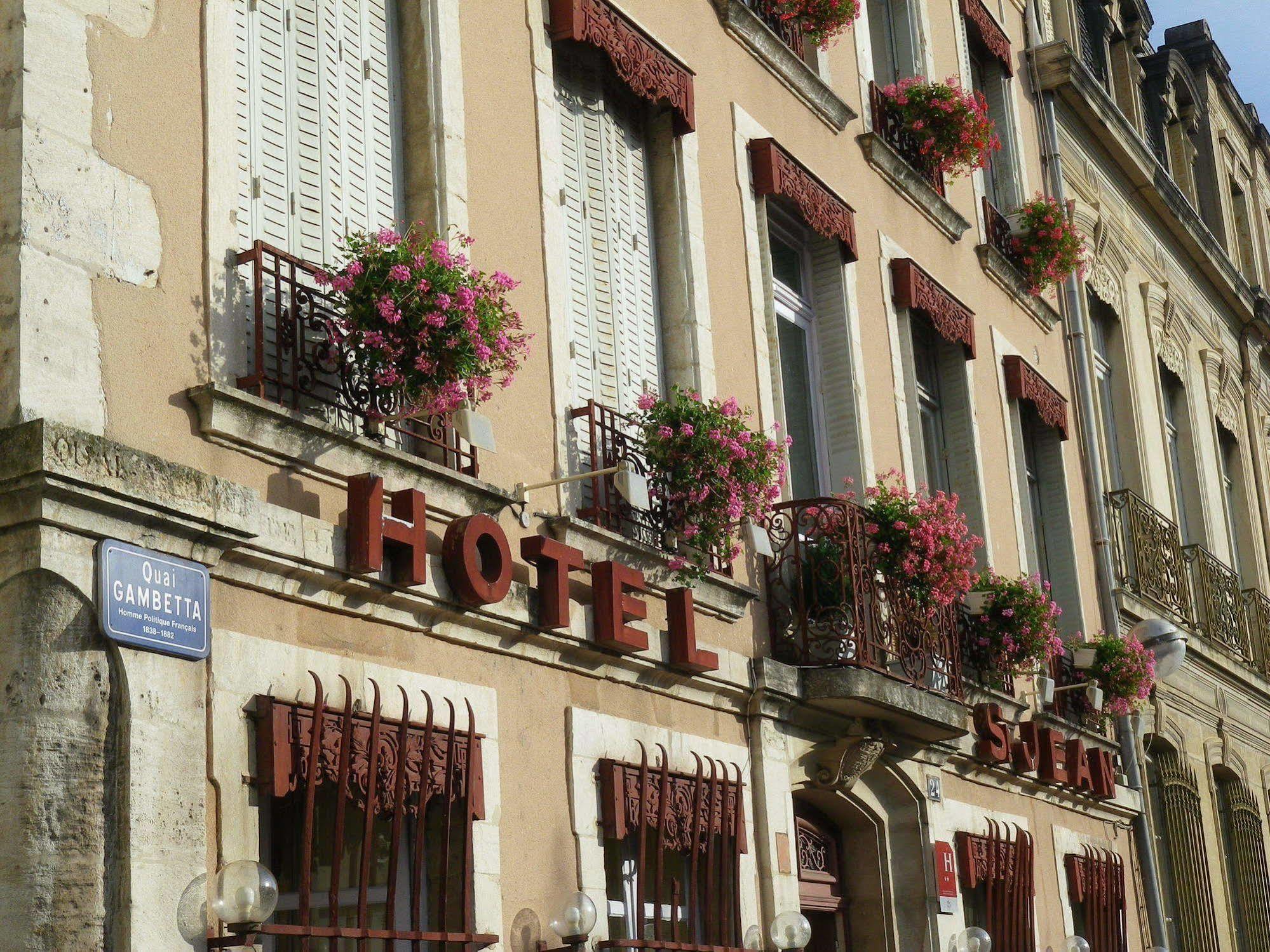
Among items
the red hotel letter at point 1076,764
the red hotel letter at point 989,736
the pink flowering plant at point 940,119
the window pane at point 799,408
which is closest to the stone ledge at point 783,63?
the pink flowering plant at point 940,119

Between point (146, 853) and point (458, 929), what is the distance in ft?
5.54

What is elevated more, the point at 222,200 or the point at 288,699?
the point at 222,200

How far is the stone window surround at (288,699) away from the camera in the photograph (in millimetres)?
5676

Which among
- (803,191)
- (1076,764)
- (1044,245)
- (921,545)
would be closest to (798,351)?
(803,191)

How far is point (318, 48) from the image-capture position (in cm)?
725

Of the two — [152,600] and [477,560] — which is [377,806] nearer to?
[477,560]

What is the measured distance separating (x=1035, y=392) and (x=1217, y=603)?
4.87 metres

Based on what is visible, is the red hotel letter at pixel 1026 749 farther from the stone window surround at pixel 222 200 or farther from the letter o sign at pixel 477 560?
the stone window surround at pixel 222 200

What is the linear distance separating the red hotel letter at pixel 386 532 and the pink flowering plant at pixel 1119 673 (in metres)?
7.66

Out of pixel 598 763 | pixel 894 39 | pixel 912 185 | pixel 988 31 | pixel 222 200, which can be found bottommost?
pixel 598 763

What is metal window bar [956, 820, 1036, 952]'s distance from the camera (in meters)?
10.9

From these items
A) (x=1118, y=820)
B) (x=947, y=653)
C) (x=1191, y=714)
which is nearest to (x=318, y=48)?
(x=947, y=653)

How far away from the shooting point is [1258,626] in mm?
19109

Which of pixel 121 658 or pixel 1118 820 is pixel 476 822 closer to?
pixel 121 658
